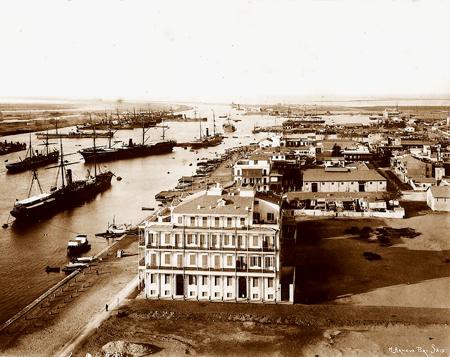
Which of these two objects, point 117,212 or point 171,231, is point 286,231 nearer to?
point 171,231

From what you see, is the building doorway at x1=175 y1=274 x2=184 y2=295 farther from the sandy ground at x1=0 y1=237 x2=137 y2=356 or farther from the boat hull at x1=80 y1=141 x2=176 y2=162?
the boat hull at x1=80 y1=141 x2=176 y2=162

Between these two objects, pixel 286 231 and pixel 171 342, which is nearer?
pixel 171 342

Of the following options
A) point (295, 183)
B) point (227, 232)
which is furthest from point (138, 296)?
point (295, 183)

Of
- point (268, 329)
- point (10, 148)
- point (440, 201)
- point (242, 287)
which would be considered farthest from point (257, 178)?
point (10, 148)

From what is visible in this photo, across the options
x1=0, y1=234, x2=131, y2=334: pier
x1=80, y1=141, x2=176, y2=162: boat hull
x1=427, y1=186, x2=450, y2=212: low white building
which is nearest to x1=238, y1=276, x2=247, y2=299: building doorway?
x1=0, y1=234, x2=131, y2=334: pier

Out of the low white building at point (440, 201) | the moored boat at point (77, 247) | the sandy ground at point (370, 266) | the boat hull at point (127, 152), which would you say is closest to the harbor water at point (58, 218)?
the moored boat at point (77, 247)

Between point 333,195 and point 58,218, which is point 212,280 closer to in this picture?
point 333,195
